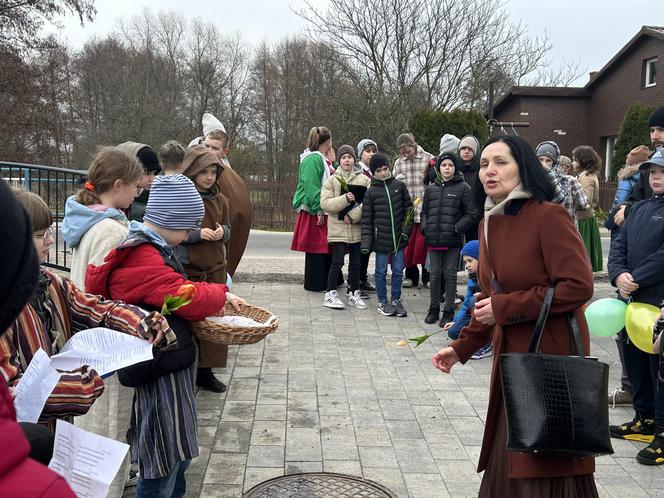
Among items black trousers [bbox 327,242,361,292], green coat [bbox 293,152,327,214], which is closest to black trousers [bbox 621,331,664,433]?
black trousers [bbox 327,242,361,292]

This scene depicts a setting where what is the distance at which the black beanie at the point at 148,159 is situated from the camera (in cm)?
480

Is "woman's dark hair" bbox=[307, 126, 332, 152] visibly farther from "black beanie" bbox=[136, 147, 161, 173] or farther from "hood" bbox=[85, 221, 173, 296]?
"hood" bbox=[85, 221, 173, 296]

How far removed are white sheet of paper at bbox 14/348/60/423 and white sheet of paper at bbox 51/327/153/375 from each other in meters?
0.17

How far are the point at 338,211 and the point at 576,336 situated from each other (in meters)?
5.88

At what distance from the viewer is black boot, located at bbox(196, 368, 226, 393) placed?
5539mm

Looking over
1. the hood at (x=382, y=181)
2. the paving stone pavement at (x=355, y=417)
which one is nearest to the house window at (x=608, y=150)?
the hood at (x=382, y=181)

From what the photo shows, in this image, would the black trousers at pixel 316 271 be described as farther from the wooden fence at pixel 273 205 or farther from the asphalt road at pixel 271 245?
the wooden fence at pixel 273 205

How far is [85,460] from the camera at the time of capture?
1765 millimetres

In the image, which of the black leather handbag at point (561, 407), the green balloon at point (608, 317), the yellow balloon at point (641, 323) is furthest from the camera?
the green balloon at point (608, 317)

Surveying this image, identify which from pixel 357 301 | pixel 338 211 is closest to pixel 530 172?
pixel 338 211

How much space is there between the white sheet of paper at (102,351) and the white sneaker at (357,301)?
244 inches

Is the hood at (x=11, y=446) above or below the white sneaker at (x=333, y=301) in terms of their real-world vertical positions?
above

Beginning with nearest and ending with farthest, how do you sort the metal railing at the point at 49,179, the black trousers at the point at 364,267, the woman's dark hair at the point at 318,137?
the metal railing at the point at 49,179 < the woman's dark hair at the point at 318,137 < the black trousers at the point at 364,267

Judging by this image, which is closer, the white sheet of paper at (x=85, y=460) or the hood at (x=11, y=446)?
the hood at (x=11, y=446)
